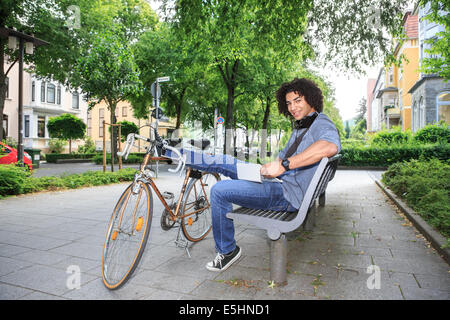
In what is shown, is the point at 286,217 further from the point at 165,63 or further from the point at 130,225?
the point at 165,63

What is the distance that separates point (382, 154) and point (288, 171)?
17792mm

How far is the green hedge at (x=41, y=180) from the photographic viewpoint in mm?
7887

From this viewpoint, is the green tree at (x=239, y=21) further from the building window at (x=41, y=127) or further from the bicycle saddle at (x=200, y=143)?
the building window at (x=41, y=127)

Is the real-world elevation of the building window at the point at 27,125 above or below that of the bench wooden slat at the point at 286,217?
above

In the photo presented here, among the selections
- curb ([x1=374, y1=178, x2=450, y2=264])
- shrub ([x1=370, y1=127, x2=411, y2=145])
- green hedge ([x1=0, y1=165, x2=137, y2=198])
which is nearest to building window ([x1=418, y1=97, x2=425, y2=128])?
shrub ([x1=370, y1=127, x2=411, y2=145])

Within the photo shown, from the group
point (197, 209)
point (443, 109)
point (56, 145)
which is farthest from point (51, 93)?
point (197, 209)

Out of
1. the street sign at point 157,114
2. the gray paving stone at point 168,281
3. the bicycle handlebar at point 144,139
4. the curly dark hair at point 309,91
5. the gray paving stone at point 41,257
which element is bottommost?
the gray paving stone at point 168,281

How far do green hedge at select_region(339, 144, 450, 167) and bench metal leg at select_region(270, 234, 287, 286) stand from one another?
17.3 metres

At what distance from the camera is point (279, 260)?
2.86 meters

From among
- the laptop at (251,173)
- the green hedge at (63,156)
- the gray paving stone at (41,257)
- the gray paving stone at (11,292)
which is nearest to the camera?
the gray paving stone at (11,292)

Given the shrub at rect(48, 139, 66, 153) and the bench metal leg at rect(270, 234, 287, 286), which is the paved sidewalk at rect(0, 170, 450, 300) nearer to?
the bench metal leg at rect(270, 234, 287, 286)

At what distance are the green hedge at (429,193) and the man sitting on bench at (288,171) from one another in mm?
2204

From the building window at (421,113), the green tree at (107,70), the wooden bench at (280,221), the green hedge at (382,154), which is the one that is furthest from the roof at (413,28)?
the wooden bench at (280,221)

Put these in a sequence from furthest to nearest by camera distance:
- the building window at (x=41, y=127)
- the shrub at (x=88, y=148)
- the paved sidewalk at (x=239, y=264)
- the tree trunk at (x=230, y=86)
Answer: the building window at (x=41, y=127), the shrub at (x=88, y=148), the tree trunk at (x=230, y=86), the paved sidewalk at (x=239, y=264)
